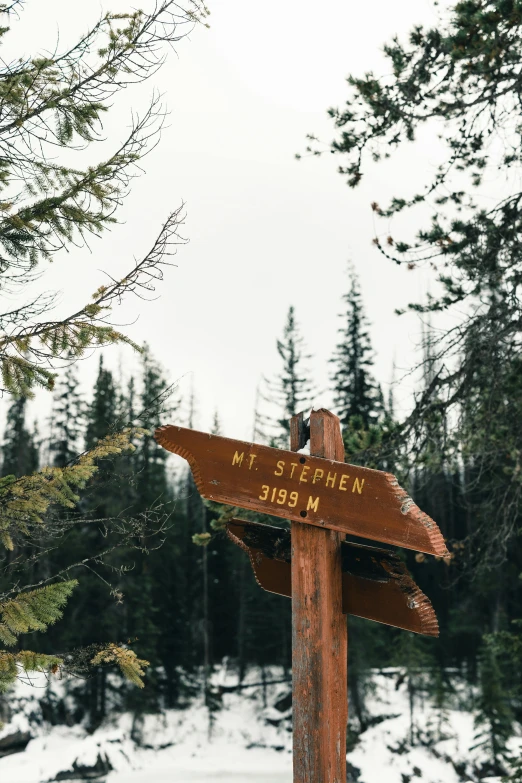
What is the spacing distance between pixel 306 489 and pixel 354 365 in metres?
21.8

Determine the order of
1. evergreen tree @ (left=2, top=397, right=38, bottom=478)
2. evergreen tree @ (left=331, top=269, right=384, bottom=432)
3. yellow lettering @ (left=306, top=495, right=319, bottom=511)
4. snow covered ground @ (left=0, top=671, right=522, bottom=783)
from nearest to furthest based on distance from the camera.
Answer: yellow lettering @ (left=306, top=495, right=319, bottom=511)
snow covered ground @ (left=0, top=671, right=522, bottom=783)
evergreen tree @ (left=331, top=269, right=384, bottom=432)
evergreen tree @ (left=2, top=397, right=38, bottom=478)

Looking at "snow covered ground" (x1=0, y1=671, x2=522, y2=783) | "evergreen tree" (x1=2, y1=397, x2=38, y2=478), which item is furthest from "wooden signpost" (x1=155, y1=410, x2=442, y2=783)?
"evergreen tree" (x1=2, y1=397, x2=38, y2=478)

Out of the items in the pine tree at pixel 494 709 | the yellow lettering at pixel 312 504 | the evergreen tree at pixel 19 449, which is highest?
the evergreen tree at pixel 19 449

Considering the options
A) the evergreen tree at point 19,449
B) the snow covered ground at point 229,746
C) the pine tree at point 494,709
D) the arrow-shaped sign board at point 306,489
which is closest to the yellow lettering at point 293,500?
the arrow-shaped sign board at point 306,489

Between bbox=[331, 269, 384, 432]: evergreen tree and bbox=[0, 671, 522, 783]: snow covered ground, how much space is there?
10.7 metres

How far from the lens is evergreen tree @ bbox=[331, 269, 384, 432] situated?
24016mm

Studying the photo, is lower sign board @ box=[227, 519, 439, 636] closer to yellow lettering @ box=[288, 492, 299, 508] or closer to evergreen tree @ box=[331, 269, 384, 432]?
yellow lettering @ box=[288, 492, 299, 508]

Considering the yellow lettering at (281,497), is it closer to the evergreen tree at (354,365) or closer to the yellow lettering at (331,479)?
the yellow lettering at (331,479)

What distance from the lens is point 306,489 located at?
3.01 metres

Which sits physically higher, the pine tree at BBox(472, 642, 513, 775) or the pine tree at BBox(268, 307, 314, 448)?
the pine tree at BBox(268, 307, 314, 448)

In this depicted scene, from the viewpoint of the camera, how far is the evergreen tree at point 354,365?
78.8 feet

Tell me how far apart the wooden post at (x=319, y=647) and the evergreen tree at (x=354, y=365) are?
20.3m

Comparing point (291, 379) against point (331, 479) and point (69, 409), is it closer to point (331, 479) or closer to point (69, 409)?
point (69, 409)

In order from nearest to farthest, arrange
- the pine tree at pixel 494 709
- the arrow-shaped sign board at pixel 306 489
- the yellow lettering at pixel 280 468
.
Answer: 1. the arrow-shaped sign board at pixel 306 489
2. the yellow lettering at pixel 280 468
3. the pine tree at pixel 494 709
